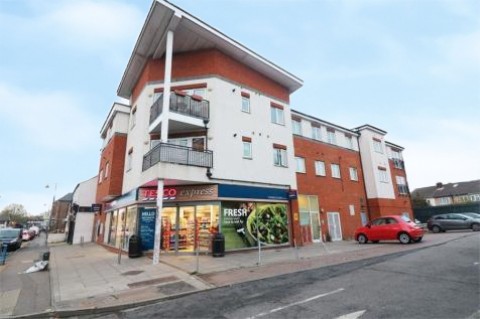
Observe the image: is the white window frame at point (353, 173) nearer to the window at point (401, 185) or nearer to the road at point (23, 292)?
the window at point (401, 185)

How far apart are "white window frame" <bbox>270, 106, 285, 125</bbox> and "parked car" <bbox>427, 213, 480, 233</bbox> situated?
680 inches

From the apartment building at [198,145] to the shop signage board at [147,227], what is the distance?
0.17 feet

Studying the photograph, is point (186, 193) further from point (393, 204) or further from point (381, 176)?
point (393, 204)

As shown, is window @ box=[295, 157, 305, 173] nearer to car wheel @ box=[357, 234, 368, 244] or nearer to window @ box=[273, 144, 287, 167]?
window @ box=[273, 144, 287, 167]

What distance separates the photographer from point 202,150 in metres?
15.0

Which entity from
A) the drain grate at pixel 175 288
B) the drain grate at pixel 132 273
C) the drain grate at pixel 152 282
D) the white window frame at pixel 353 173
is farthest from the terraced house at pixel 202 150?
the white window frame at pixel 353 173

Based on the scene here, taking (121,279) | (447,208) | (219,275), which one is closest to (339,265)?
(219,275)

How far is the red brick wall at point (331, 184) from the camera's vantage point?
21.2m

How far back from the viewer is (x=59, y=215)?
66438 millimetres

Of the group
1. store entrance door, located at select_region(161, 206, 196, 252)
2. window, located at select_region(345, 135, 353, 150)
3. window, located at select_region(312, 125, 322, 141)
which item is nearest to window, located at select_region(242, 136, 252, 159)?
store entrance door, located at select_region(161, 206, 196, 252)

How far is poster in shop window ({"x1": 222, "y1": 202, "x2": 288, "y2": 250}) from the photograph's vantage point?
48.5 ft

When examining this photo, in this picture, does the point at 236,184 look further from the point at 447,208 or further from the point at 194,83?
the point at 447,208

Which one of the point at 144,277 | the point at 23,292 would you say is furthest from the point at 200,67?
the point at 23,292

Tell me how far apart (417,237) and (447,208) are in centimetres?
2522
